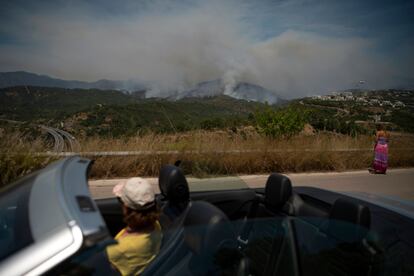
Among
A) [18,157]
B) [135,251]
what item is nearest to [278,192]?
[135,251]

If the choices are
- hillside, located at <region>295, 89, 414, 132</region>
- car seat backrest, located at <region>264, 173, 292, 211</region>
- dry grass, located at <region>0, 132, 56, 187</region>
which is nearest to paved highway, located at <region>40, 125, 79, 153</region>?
dry grass, located at <region>0, 132, 56, 187</region>

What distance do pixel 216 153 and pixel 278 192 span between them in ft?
19.2

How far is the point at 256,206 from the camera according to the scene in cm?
283

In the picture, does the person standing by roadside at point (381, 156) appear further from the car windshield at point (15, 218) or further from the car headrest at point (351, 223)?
the car windshield at point (15, 218)

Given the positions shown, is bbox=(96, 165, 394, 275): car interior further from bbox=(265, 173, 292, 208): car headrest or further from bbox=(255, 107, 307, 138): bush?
→ bbox=(255, 107, 307, 138): bush

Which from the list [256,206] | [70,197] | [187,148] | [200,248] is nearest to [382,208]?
[256,206]

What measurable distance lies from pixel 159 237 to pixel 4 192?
2.88ft

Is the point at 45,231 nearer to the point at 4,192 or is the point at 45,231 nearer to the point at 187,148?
the point at 4,192

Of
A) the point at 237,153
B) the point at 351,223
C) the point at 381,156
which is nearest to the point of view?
the point at 351,223

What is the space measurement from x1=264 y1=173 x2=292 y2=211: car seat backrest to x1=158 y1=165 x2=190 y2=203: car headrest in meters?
0.66

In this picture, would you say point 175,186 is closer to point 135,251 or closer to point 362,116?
point 135,251

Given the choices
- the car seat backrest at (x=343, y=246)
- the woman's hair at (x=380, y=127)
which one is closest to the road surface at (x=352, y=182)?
A: the woman's hair at (x=380, y=127)

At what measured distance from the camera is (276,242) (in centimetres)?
205

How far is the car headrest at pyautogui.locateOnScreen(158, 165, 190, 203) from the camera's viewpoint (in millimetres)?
2678
